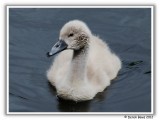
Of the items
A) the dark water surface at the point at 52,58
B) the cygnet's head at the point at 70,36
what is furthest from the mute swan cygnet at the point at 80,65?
the dark water surface at the point at 52,58

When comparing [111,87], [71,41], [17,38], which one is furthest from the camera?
[17,38]

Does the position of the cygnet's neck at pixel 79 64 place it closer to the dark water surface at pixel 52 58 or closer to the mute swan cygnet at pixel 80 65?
the mute swan cygnet at pixel 80 65

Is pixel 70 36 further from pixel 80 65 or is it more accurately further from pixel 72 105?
pixel 72 105

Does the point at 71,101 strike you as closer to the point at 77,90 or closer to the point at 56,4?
the point at 77,90

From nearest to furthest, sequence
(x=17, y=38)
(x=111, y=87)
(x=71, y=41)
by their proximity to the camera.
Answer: (x=71, y=41) → (x=111, y=87) → (x=17, y=38)

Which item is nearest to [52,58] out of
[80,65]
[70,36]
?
[80,65]

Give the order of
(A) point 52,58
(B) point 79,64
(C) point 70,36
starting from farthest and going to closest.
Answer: (A) point 52,58
(B) point 79,64
(C) point 70,36

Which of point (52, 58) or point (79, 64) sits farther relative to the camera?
point (52, 58)

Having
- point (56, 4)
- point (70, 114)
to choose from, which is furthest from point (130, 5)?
point (70, 114)
